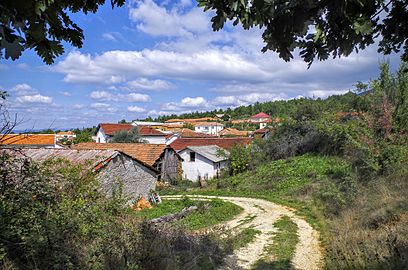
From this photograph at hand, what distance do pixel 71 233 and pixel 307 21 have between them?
208 inches

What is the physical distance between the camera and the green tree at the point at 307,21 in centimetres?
204

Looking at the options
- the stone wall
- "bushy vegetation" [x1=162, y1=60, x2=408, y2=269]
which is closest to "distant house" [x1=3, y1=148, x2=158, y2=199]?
the stone wall

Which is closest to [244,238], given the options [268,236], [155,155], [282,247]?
[268,236]

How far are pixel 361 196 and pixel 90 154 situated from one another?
509 inches

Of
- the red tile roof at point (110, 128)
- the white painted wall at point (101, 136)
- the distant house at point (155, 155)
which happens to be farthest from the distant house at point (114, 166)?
the white painted wall at point (101, 136)

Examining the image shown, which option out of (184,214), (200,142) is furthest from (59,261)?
(200,142)

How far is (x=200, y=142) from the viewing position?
4150 cm

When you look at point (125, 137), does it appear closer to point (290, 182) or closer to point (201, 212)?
point (290, 182)

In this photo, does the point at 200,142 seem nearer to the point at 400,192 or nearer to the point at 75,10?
the point at 400,192

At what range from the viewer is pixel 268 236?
35.4 feet

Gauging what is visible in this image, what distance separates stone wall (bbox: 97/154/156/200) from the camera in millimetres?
18094

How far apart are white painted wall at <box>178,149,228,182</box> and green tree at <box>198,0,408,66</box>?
103 feet

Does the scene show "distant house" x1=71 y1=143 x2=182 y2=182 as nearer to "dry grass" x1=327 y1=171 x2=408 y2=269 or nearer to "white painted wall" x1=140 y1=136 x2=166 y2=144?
"dry grass" x1=327 y1=171 x2=408 y2=269

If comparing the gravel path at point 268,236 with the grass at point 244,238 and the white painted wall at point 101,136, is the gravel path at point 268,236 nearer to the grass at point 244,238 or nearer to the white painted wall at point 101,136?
the grass at point 244,238
